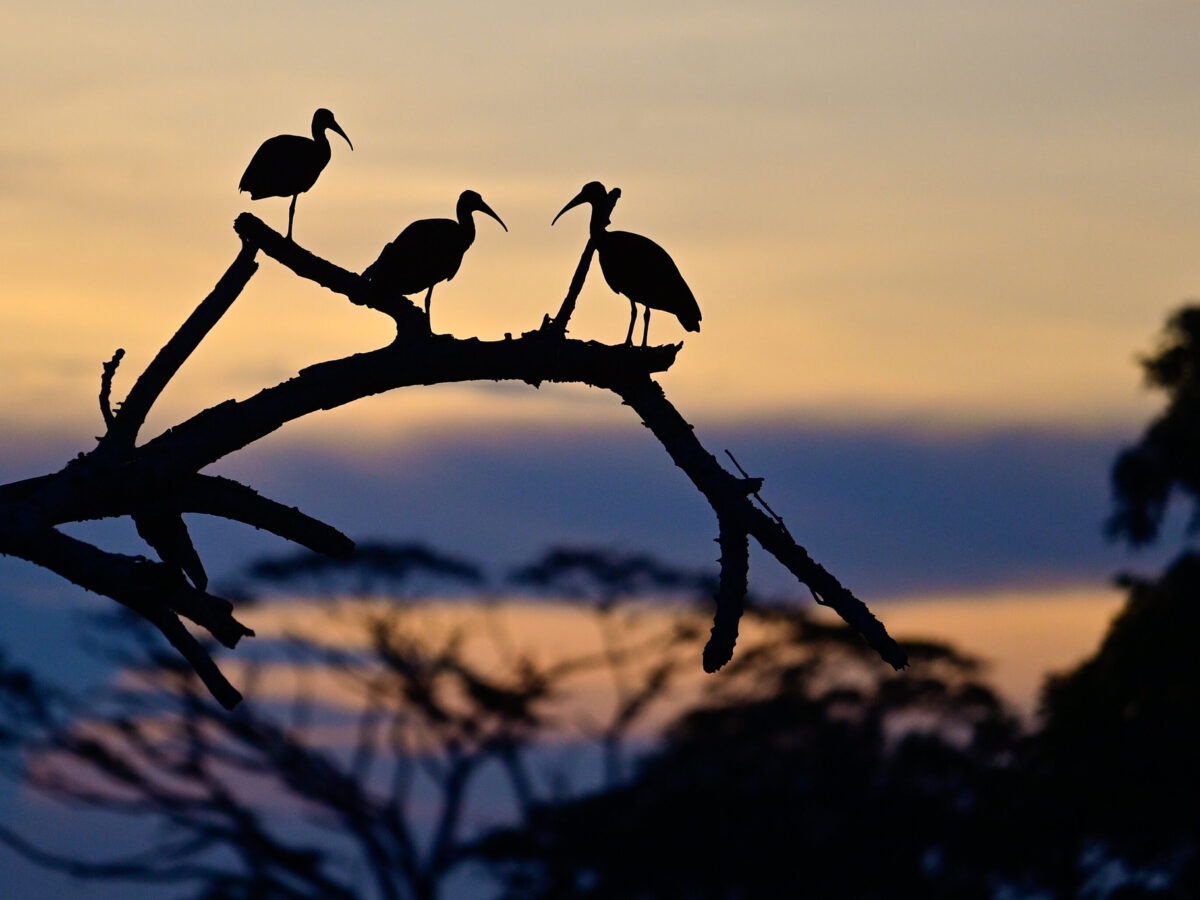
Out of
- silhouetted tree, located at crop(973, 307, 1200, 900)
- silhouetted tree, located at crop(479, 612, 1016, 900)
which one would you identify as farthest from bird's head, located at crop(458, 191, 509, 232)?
silhouetted tree, located at crop(479, 612, 1016, 900)

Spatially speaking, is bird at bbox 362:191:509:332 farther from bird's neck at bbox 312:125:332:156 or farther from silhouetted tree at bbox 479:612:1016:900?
silhouetted tree at bbox 479:612:1016:900

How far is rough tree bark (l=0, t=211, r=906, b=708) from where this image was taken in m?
5.85

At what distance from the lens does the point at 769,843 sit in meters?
38.4

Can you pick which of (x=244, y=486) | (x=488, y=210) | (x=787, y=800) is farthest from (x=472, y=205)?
(x=787, y=800)

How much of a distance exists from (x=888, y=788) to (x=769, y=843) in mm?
3114

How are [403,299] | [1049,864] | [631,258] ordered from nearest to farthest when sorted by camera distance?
[403,299] → [631,258] → [1049,864]

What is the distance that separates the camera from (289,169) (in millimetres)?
12016

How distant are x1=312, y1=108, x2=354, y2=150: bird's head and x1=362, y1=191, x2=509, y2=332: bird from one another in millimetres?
2726

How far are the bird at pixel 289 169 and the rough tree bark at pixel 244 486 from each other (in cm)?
517

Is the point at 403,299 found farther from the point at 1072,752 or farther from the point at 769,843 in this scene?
the point at 769,843

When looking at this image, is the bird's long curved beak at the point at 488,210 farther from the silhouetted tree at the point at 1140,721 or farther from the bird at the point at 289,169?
the silhouetted tree at the point at 1140,721

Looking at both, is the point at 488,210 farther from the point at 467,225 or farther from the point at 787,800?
the point at 787,800

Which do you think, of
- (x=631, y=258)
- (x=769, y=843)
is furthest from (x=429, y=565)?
(x=631, y=258)

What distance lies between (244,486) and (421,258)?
2.25 meters
